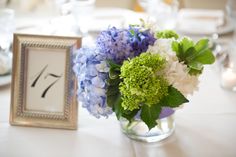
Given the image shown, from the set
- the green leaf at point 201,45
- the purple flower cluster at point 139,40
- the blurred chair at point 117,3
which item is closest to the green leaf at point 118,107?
the purple flower cluster at point 139,40

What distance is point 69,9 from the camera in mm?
1621

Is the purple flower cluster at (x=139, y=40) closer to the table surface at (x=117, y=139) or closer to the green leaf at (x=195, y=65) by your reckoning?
the green leaf at (x=195, y=65)

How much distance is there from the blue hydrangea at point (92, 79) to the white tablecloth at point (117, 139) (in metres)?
0.10

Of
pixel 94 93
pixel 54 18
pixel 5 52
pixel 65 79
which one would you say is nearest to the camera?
pixel 94 93

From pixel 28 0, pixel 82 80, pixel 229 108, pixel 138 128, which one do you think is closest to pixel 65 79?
pixel 82 80

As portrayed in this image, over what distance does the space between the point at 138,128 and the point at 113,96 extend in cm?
13

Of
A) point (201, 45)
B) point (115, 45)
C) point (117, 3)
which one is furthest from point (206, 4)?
point (115, 45)

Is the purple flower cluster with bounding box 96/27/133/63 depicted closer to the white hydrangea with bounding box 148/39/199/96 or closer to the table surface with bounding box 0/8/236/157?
the white hydrangea with bounding box 148/39/199/96

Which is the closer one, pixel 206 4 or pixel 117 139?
pixel 117 139

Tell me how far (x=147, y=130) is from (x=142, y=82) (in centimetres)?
19

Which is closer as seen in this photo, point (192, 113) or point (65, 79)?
point (65, 79)

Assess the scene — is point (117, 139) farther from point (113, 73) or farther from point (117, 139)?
point (113, 73)

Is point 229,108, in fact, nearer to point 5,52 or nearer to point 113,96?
point 113,96

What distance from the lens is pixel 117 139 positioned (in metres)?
0.95
